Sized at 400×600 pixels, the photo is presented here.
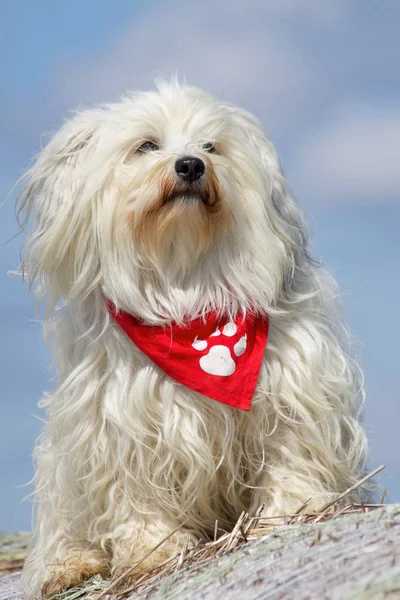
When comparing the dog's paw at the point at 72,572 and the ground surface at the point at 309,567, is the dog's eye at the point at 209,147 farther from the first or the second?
the dog's paw at the point at 72,572

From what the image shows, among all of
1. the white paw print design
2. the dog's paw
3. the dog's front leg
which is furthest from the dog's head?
the dog's paw

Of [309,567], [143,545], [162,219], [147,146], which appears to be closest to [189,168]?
[162,219]

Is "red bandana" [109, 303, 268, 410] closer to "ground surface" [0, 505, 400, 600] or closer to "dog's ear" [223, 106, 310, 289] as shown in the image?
"dog's ear" [223, 106, 310, 289]

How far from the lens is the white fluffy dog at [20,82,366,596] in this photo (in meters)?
4.69

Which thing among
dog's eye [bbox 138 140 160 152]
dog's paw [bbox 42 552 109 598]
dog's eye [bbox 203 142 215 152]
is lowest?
dog's paw [bbox 42 552 109 598]

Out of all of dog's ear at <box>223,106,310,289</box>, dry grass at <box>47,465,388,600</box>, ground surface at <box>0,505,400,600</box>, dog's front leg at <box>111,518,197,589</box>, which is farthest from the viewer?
dog's ear at <box>223,106,310,289</box>

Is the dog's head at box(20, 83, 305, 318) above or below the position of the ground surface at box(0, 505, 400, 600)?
above

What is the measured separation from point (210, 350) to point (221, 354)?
55 mm

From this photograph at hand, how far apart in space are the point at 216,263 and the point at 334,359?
743 millimetres

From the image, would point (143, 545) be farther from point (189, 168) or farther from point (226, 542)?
point (189, 168)

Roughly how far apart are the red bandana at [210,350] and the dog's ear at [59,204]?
32cm

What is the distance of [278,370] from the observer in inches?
188

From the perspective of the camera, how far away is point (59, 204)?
16.0 ft

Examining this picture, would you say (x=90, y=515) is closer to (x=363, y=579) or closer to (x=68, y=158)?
(x=68, y=158)
